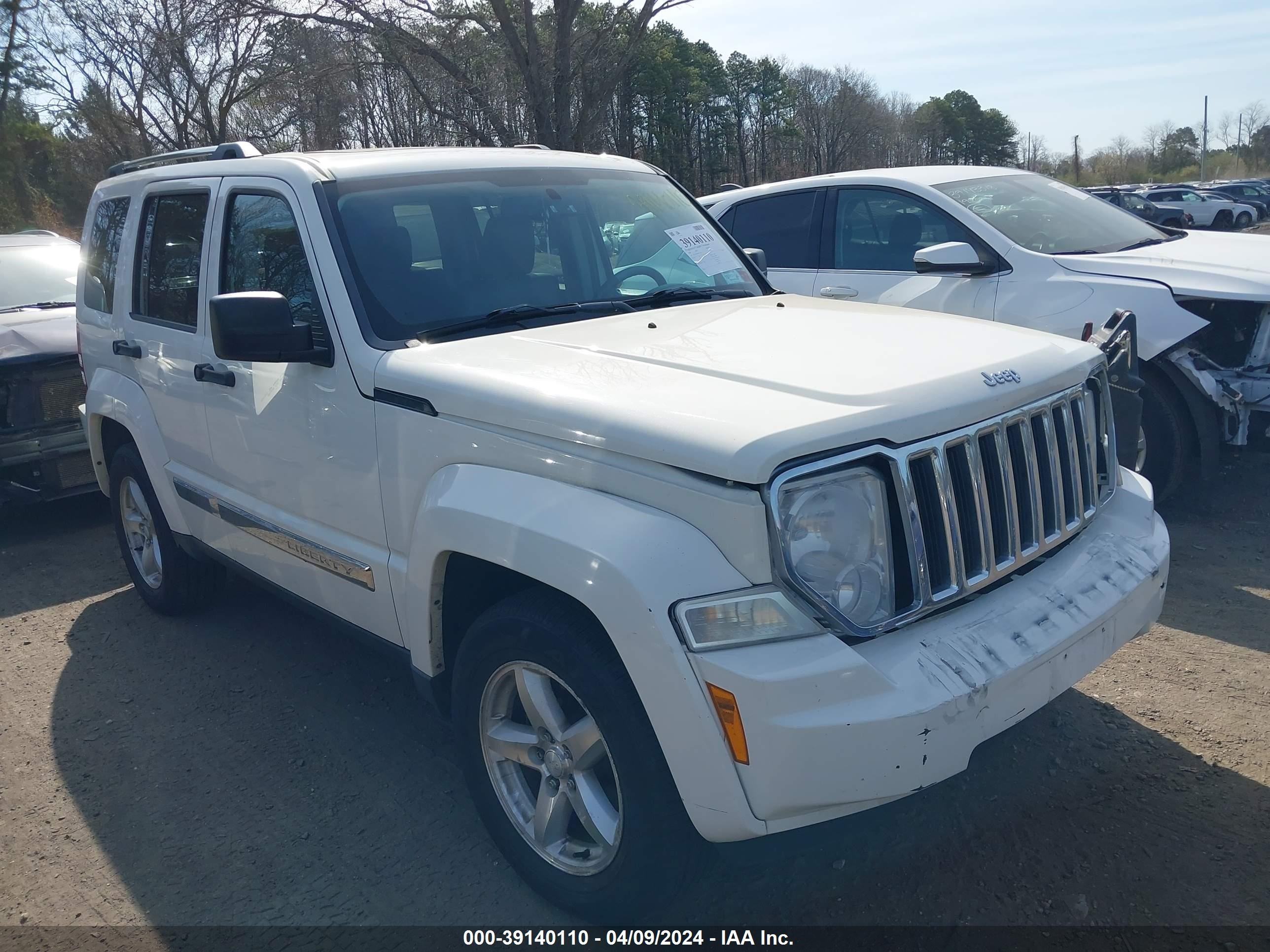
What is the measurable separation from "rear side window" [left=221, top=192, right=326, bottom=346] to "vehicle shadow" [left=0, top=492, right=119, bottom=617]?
105 inches

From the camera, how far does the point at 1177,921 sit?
2557mm

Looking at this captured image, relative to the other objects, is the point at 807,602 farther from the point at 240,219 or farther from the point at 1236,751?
the point at 240,219

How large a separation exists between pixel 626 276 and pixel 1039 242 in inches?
126

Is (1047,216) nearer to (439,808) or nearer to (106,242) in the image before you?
(439,808)

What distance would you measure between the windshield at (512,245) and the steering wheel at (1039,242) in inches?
95.7

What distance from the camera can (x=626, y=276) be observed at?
12.4 ft

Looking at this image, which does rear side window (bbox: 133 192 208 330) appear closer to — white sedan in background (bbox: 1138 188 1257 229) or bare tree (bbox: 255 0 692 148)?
bare tree (bbox: 255 0 692 148)

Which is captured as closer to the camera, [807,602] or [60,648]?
[807,602]

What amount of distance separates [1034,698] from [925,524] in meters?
0.50

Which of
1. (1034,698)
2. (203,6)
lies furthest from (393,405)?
(203,6)

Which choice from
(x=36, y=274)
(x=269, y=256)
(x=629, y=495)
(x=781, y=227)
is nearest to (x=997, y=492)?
(x=629, y=495)

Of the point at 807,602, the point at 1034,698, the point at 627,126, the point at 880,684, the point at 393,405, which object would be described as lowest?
the point at 1034,698

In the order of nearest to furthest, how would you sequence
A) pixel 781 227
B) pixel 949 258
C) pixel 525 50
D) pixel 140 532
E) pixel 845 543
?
pixel 845 543 < pixel 140 532 < pixel 949 258 < pixel 781 227 < pixel 525 50

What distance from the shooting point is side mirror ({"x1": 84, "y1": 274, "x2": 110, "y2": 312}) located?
495cm
